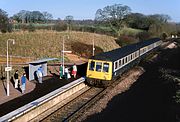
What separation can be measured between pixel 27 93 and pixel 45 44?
27116mm

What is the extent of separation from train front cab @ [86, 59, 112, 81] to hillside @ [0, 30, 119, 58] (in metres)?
17.1

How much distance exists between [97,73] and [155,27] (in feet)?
277

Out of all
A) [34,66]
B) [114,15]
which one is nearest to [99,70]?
[34,66]

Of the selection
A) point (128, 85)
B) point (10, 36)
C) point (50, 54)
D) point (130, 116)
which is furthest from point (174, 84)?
point (10, 36)

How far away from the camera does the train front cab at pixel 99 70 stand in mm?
25500

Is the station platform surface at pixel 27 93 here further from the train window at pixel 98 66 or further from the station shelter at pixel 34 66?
the train window at pixel 98 66

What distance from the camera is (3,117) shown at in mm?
15703

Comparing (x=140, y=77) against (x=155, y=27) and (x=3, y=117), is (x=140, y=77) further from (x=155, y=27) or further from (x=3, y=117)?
(x=155, y=27)

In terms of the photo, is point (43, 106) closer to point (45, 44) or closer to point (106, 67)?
point (106, 67)

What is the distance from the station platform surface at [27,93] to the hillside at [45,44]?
14.5 m

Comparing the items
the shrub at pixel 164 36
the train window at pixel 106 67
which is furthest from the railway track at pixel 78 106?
the shrub at pixel 164 36

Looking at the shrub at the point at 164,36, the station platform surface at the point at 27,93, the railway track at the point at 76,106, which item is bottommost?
the railway track at the point at 76,106

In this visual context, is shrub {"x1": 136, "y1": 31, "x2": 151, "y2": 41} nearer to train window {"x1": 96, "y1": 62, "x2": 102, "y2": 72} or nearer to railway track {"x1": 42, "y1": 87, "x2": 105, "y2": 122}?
train window {"x1": 96, "y1": 62, "x2": 102, "y2": 72}

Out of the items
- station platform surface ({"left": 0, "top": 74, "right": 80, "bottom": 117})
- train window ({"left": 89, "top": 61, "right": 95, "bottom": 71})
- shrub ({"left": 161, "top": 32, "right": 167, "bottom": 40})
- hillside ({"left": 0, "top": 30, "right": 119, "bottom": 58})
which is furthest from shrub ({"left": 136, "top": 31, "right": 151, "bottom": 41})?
train window ({"left": 89, "top": 61, "right": 95, "bottom": 71})
